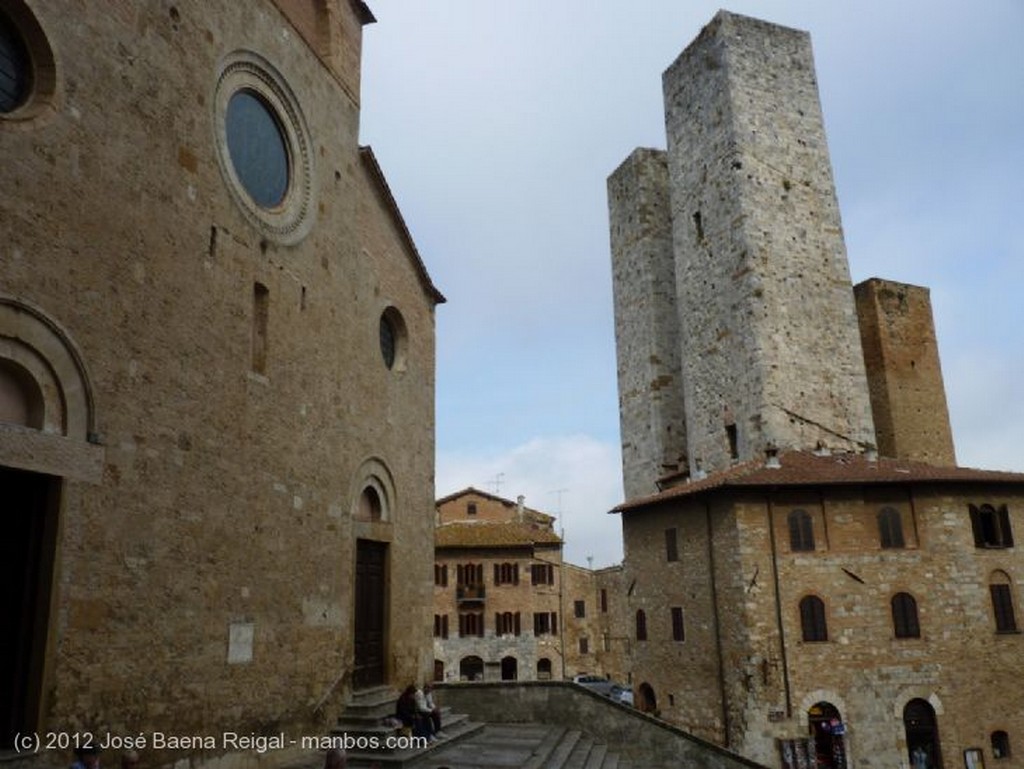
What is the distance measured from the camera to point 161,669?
26.4 feet

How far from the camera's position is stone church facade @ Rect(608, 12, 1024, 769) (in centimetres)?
1770

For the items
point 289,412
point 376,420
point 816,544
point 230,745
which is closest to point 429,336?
point 376,420

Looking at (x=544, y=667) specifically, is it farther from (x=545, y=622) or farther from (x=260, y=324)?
(x=260, y=324)

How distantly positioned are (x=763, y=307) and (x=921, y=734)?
1153cm

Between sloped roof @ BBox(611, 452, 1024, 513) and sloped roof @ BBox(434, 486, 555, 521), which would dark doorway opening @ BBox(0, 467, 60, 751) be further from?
sloped roof @ BBox(434, 486, 555, 521)

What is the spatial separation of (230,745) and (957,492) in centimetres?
1756

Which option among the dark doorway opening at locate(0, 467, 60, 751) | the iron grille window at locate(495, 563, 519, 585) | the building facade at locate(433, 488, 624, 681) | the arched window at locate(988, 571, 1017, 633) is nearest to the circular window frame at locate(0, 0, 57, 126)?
the dark doorway opening at locate(0, 467, 60, 751)

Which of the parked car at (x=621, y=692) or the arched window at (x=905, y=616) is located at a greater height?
the arched window at (x=905, y=616)

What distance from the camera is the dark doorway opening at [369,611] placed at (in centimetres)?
1263

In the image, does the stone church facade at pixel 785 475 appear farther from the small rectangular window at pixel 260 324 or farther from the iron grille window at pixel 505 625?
the iron grille window at pixel 505 625

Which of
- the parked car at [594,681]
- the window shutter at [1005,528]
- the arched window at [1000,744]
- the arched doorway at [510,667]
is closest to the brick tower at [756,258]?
the window shutter at [1005,528]

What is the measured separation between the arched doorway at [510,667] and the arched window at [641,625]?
1629 centimetres

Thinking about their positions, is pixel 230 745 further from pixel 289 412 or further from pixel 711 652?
pixel 711 652


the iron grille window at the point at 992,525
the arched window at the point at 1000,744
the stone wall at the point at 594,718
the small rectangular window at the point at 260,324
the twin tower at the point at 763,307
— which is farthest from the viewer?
the twin tower at the point at 763,307
